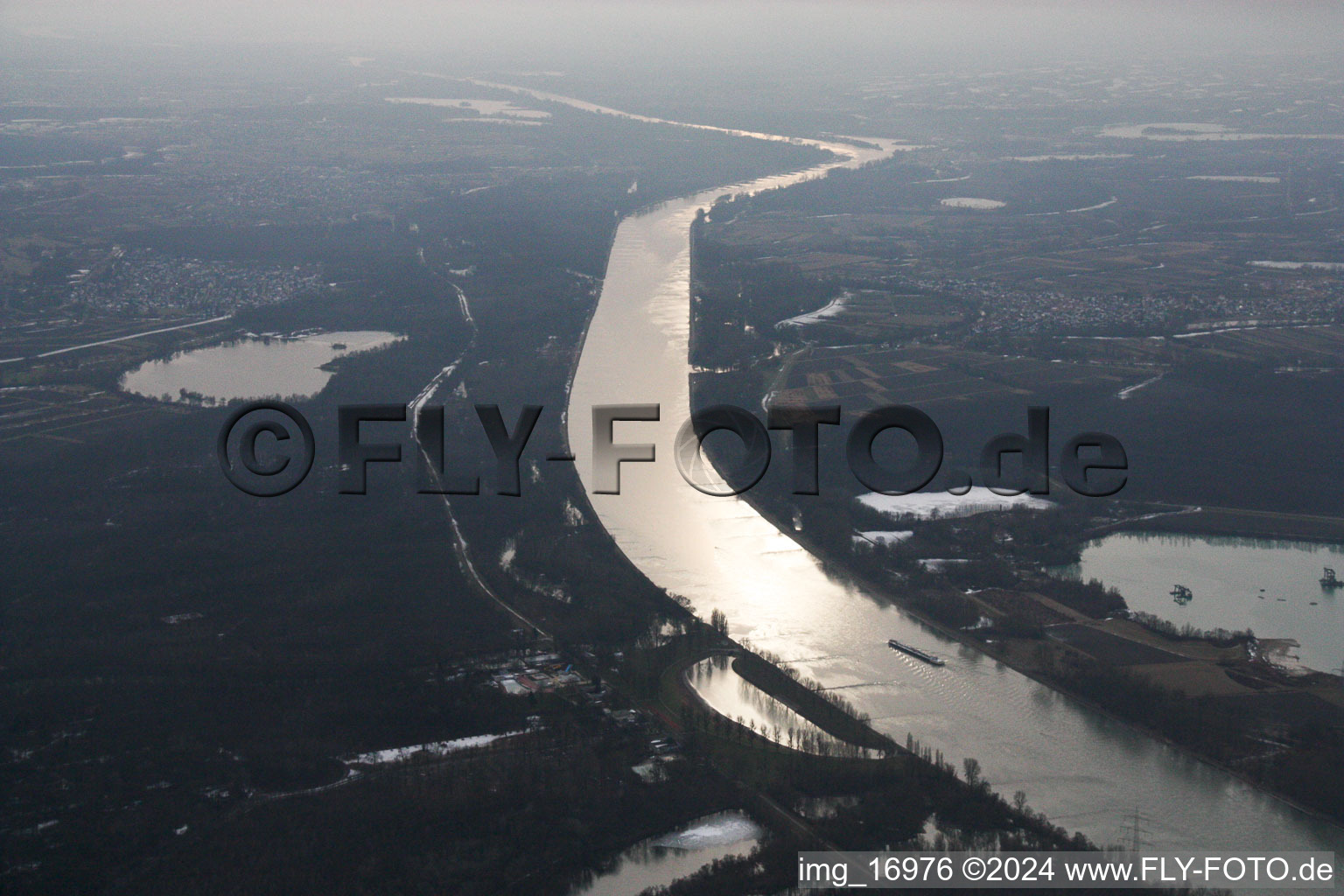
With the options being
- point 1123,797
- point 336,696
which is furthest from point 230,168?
point 1123,797

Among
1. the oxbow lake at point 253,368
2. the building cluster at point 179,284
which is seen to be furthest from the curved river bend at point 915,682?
the building cluster at point 179,284

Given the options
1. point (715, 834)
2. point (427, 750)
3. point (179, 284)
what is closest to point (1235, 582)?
point (715, 834)

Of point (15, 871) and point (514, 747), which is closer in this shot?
point (15, 871)

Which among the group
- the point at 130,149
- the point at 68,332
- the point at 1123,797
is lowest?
Result: the point at 1123,797

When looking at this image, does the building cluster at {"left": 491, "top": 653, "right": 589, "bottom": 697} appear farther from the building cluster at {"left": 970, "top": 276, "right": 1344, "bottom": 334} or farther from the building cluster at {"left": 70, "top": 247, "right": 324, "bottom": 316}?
the building cluster at {"left": 70, "top": 247, "right": 324, "bottom": 316}

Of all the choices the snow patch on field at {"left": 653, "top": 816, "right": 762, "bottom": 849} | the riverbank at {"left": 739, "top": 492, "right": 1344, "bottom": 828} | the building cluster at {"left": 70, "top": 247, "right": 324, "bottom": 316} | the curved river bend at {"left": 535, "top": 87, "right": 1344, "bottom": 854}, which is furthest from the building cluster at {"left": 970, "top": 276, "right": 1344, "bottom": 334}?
the snow patch on field at {"left": 653, "top": 816, "right": 762, "bottom": 849}

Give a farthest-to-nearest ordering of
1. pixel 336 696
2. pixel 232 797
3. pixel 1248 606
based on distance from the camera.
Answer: pixel 1248 606
pixel 336 696
pixel 232 797

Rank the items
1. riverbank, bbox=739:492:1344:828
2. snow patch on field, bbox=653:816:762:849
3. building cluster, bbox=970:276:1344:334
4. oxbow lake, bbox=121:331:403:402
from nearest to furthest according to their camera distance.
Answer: snow patch on field, bbox=653:816:762:849 → riverbank, bbox=739:492:1344:828 → oxbow lake, bbox=121:331:403:402 → building cluster, bbox=970:276:1344:334

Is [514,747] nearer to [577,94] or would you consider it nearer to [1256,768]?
[1256,768]
